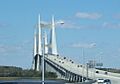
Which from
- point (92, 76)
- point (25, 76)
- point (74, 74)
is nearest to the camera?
point (92, 76)

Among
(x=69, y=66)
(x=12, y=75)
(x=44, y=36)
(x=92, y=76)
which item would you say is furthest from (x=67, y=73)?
(x=44, y=36)

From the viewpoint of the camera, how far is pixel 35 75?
173750mm

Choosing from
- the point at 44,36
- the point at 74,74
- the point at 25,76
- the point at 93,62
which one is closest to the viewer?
the point at 44,36

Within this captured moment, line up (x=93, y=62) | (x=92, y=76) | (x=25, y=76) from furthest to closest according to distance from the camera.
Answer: (x=25, y=76)
(x=92, y=76)
(x=93, y=62)

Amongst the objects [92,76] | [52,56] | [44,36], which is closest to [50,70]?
[52,56]

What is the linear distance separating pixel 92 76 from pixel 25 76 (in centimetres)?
4765

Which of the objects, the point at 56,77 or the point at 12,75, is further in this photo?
the point at 12,75

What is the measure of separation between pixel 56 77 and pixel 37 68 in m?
11.8

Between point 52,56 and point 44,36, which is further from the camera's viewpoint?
point 52,56

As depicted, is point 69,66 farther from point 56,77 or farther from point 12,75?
point 12,75

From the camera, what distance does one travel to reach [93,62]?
12512 centimetres

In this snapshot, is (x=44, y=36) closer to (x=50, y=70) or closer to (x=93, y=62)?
(x=93, y=62)

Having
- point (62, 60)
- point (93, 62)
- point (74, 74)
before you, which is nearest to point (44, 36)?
point (93, 62)

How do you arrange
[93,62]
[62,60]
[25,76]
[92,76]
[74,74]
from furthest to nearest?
[25,76], [62,60], [74,74], [92,76], [93,62]
